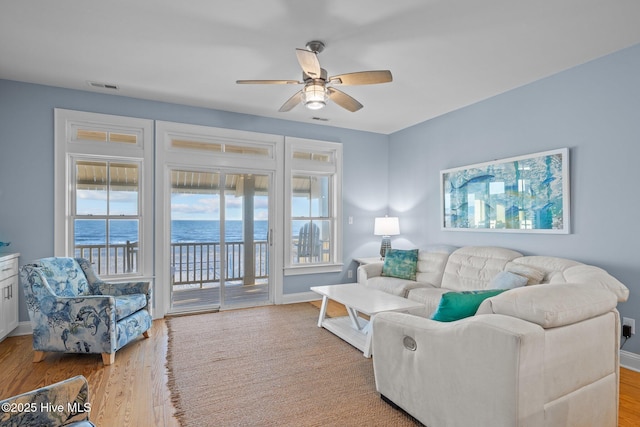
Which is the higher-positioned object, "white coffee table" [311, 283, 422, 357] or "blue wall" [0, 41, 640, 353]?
"blue wall" [0, 41, 640, 353]

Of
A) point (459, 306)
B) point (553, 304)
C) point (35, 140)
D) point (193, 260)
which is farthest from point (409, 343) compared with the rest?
point (35, 140)

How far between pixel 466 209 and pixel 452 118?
1.30 metres

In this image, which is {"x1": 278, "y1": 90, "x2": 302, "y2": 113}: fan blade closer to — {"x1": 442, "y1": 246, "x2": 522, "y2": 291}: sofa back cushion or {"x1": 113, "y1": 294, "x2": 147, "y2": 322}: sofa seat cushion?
{"x1": 113, "y1": 294, "x2": 147, "y2": 322}: sofa seat cushion

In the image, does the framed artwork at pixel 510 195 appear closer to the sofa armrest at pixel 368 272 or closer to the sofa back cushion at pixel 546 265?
the sofa back cushion at pixel 546 265

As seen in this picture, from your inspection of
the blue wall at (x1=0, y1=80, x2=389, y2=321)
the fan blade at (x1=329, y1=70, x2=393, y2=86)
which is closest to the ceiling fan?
the fan blade at (x1=329, y1=70, x2=393, y2=86)

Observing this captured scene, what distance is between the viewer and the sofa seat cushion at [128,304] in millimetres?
3119

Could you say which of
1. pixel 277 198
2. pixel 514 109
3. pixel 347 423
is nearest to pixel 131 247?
pixel 277 198

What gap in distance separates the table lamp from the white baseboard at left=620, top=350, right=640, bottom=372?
294 centimetres

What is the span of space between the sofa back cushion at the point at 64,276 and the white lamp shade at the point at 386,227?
3.86 metres

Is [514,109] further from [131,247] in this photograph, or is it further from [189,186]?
[131,247]

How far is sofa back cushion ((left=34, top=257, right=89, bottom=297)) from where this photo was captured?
9.95ft

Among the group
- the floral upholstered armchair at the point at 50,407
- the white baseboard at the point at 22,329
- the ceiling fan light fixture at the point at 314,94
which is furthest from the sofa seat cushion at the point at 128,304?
the ceiling fan light fixture at the point at 314,94

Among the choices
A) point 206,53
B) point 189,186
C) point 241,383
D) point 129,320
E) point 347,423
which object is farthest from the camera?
point 189,186

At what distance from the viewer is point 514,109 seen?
150 inches
